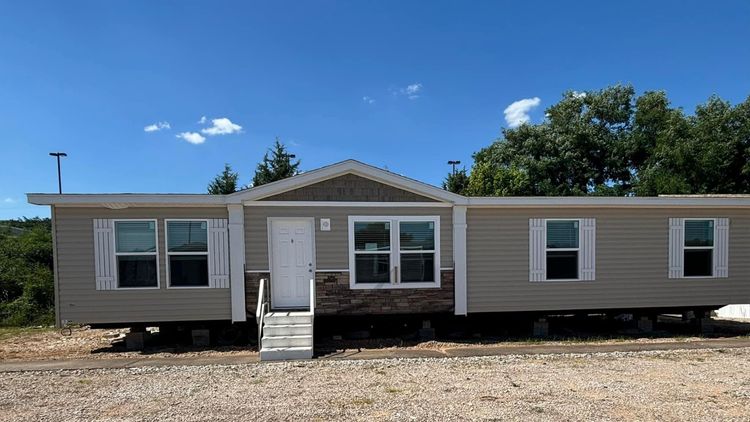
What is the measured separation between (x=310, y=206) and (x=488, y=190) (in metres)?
15.1

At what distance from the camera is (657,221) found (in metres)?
7.91

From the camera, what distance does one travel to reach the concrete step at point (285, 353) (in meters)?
6.28

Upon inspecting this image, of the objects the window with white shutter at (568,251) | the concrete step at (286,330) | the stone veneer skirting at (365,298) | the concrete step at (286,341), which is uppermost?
the window with white shutter at (568,251)

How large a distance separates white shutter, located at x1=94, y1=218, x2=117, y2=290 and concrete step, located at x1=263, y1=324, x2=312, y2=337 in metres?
2.98

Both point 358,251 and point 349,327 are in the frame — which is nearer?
point 358,251

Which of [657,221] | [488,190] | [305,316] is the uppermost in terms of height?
[488,190]

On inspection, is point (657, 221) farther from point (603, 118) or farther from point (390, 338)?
point (603, 118)

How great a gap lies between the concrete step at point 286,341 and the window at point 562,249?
15.8 ft

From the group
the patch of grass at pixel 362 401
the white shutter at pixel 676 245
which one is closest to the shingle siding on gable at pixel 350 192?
the patch of grass at pixel 362 401

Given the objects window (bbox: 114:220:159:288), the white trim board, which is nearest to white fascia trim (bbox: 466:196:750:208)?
the white trim board

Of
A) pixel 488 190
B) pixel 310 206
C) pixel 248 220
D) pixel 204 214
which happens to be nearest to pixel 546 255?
pixel 310 206

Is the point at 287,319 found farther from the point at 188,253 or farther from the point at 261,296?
the point at 188,253

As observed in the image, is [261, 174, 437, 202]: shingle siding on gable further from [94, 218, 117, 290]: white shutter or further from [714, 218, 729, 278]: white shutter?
[714, 218, 729, 278]: white shutter

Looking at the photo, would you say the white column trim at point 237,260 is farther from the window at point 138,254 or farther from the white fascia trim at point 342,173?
the window at point 138,254
